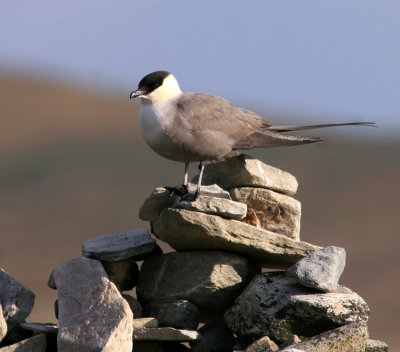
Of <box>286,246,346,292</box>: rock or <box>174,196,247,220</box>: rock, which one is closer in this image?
<box>286,246,346,292</box>: rock

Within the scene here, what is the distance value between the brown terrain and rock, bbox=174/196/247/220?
15.4 metres

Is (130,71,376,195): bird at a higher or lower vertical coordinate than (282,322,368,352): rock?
higher

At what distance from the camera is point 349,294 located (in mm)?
8164

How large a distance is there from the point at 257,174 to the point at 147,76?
179cm

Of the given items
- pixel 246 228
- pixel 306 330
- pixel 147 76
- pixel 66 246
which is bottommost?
pixel 66 246

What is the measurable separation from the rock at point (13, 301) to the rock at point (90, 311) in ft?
2.30

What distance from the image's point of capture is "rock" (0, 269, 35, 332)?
850 centimetres

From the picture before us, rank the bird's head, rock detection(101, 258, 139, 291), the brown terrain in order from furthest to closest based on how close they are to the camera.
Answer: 1. the brown terrain
2. rock detection(101, 258, 139, 291)
3. the bird's head

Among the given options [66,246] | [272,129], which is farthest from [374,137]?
[272,129]

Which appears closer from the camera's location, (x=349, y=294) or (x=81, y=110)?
(x=349, y=294)

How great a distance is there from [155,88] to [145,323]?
2.53m

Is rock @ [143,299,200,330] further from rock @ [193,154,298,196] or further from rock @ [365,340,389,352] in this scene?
rock @ [365,340,389,352]

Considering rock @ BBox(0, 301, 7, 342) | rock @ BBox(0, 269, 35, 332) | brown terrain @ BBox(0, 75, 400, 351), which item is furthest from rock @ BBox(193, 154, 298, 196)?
brown terrain @ BBox(0, 75, 400, 351)

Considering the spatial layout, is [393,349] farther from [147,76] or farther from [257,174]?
[147,76]
